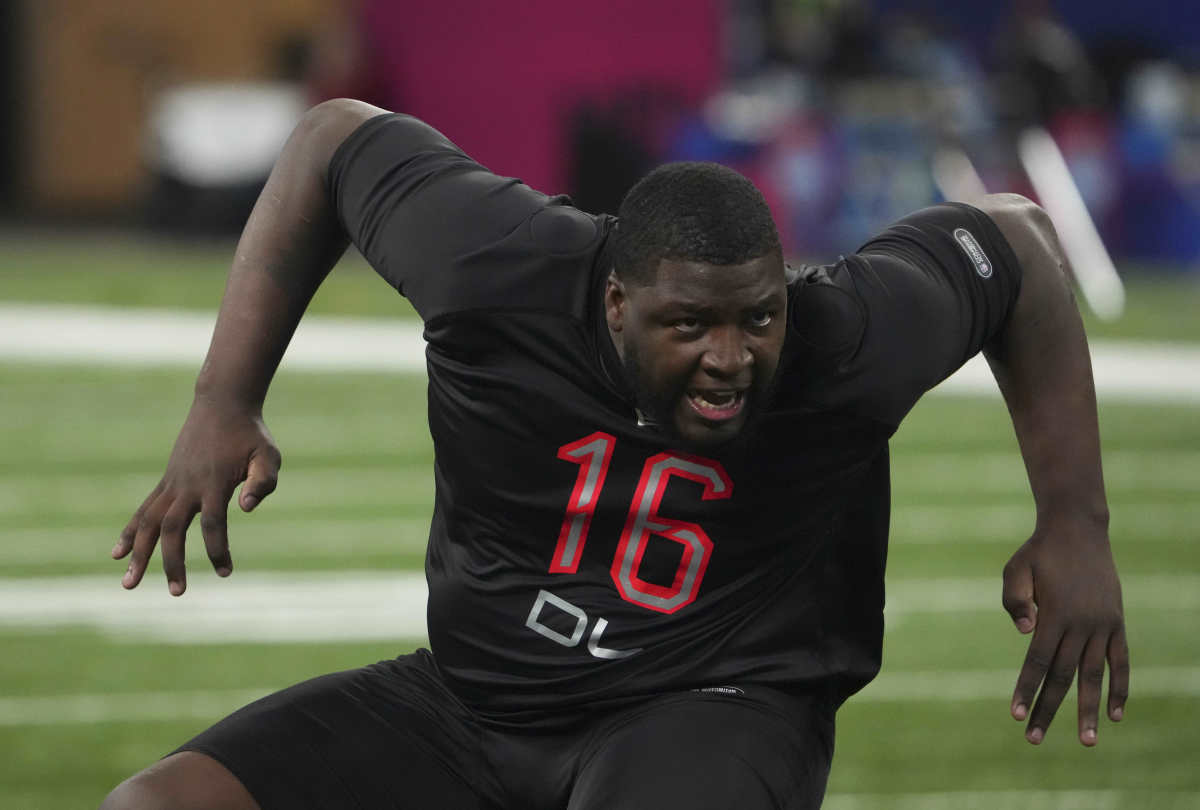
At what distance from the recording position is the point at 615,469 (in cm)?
325

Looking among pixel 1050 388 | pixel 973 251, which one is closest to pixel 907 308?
pixel 973 251

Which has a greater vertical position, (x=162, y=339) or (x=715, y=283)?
(x=715, y=283)

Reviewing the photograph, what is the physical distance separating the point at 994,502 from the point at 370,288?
7.33 m

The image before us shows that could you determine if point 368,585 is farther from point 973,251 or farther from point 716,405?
point 716,405

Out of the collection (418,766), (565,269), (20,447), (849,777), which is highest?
(565,269)

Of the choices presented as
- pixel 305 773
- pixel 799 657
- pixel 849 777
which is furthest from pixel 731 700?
pixel 849 777

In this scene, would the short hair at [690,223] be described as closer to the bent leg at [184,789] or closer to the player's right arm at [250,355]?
the player's right arm at [250,355]

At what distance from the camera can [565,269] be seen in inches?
128

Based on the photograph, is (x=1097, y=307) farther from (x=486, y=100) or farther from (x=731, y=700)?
(x=731, y=700)

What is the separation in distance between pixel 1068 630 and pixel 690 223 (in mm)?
964

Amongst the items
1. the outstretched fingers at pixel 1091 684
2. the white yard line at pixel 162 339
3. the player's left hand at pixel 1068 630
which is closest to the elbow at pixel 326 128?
the player's left hand at pixel 1068 630

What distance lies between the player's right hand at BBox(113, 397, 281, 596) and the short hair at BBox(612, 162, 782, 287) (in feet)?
2.43

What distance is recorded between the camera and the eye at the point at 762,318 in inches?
118

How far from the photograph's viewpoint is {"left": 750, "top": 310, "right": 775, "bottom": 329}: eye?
9.84ft
